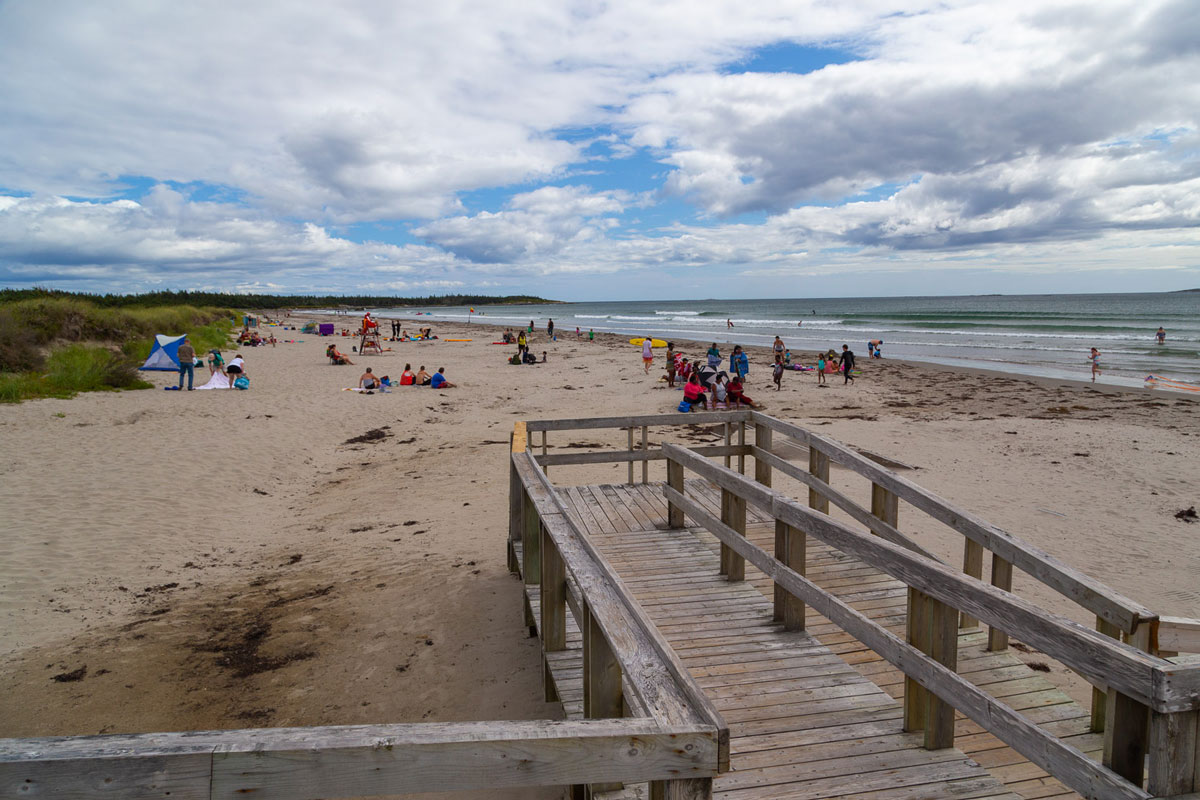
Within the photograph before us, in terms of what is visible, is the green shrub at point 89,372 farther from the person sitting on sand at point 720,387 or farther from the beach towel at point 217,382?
the person sitting on sand at point 720,387

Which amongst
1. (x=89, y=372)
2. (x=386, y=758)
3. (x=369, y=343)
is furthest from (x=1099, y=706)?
(x=369, y=343)

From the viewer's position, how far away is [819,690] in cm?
330

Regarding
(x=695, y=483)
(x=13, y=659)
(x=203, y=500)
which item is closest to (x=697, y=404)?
(x=695, y=483)

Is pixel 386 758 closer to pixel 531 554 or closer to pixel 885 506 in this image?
pixel 531 554

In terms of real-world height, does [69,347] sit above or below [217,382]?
above

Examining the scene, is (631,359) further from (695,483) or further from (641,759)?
(641,759)

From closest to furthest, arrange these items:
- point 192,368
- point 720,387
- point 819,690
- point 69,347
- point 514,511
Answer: point 819,690
point 514,511
point 720,387
point 192,368
point 69,347

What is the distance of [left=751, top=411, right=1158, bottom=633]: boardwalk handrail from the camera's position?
2422 mm

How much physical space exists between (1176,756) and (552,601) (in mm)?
2636

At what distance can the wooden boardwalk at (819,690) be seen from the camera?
8.68ft

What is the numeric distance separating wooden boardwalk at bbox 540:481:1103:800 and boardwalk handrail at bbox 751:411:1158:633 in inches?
28.2

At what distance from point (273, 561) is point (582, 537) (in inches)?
211

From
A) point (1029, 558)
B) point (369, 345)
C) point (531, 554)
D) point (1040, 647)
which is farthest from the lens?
point (369, 345)

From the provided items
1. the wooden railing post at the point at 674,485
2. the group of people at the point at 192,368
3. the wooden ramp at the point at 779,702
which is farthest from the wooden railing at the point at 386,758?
the group of people at the point at 192,368
